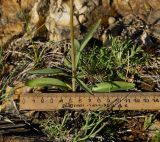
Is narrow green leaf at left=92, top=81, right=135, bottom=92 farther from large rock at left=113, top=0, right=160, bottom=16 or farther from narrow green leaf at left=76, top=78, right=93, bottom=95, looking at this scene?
large rock at left=113, top=0, right=160, bottom=16

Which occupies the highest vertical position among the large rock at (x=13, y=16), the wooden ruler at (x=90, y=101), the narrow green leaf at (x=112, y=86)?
the large rock at (x=13, y=16)

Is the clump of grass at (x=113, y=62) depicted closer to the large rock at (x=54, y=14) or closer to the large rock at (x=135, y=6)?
the large rock at (x=54, y=14)

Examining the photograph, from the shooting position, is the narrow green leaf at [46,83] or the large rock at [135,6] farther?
the large rock at [135,6]

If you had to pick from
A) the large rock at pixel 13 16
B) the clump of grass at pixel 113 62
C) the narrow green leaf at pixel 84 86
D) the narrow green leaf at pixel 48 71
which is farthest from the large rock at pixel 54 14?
the narrow green leaf at pixel 84 86

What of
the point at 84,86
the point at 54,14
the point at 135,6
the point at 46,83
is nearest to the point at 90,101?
the point at 84,86

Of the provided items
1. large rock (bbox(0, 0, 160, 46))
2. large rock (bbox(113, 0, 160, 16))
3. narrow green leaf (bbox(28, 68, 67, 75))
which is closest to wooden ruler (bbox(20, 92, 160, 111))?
narrow green leaf (bbox(28, 68, 67, 75))
